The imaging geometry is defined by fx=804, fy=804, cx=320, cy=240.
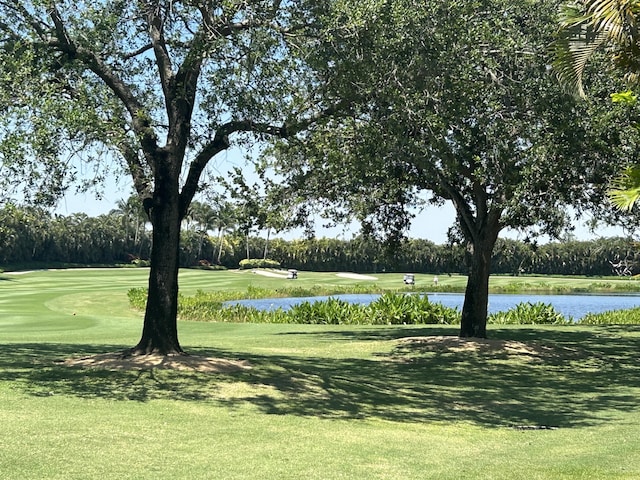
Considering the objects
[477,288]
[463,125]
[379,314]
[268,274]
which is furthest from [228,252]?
[463,125]

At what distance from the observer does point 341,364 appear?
1655 cm

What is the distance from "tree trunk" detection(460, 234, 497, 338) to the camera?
1958 centimetres

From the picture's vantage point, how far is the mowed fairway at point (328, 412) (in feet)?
24.7

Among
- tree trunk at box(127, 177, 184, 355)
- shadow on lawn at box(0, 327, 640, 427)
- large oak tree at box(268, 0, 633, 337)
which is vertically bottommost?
shadow on lawn at box(0, 327, 640, 427)

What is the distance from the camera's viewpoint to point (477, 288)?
19.7m

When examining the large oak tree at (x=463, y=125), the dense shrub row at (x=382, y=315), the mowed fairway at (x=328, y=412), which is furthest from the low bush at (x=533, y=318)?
the large oak tree at (x=463, y=125)

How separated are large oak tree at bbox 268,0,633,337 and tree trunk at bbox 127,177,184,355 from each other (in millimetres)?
2327

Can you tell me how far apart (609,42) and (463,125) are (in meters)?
5.06

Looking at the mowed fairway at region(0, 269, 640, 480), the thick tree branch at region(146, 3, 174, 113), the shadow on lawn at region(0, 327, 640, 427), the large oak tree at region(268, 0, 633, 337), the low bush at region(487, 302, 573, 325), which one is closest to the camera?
the mowed fairway at region(0, 269, 640, 480)

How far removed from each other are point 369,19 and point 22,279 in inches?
1880

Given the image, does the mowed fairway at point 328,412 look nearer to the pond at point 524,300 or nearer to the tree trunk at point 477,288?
the tree trunk at point 477,288

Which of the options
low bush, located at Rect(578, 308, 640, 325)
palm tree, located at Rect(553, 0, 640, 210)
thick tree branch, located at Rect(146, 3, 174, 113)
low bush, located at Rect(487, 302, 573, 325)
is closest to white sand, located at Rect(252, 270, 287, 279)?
low bush, located at Rect(487, 302, 573, 325)

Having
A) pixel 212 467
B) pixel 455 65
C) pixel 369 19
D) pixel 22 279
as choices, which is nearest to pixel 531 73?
pixel 455 65

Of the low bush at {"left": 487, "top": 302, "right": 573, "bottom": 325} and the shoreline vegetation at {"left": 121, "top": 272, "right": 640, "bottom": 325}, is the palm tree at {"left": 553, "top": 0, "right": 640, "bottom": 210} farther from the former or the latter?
the low bush at {"left": 487, "top": 302, "right": 573, "bottom": 325}
